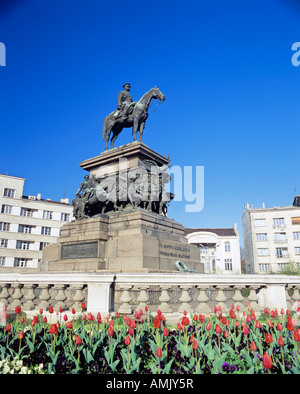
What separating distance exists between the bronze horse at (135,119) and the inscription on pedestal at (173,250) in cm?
635

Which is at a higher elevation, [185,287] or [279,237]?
[279,237]

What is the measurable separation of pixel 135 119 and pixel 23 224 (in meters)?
49.1

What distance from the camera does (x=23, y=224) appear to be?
59.3 metres

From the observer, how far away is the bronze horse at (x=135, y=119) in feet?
57.1

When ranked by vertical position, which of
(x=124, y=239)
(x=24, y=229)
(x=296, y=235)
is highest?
(x=296, y=235)

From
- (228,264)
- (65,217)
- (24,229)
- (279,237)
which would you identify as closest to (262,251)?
(279,237)

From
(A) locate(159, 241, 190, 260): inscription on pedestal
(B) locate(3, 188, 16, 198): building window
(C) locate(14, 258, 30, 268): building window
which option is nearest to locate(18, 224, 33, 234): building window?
(C) locate(14, 258, 30, 268): building window

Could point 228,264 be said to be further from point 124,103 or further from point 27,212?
point 124,103

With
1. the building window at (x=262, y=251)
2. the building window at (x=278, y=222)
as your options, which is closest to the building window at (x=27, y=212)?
the building window at (x=262, y=251)

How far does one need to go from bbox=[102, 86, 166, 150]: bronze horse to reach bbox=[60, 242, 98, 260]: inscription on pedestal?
6.42 m

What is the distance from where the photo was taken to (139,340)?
478 centimetres

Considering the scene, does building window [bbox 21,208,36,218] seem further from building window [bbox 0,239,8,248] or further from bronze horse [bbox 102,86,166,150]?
bronze horse [bbox 102,86,166,150]

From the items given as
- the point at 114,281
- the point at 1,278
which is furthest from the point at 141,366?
the point at 1,278
